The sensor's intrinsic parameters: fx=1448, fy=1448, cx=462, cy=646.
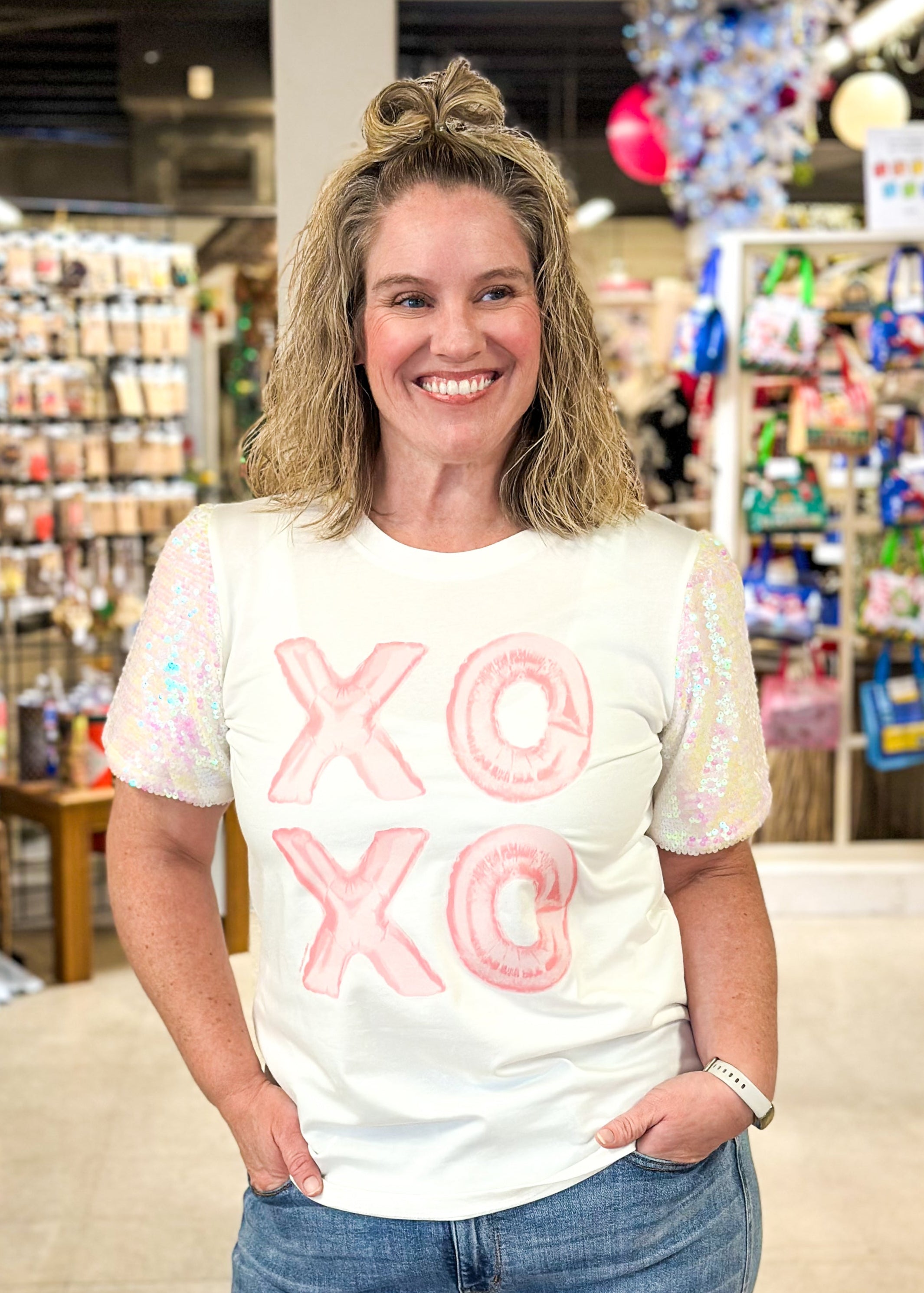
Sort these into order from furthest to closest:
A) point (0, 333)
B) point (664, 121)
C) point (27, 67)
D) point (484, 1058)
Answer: point (27, 67)
point (664, 121)
point (0, 333)
point (484, 1058)

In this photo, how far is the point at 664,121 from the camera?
5789 millimetres

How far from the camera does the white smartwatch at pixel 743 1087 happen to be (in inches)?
52.4

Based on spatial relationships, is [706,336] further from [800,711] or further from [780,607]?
[800,711]

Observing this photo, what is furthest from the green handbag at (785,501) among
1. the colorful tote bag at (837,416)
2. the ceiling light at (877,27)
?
the ceiling light at (877,27)

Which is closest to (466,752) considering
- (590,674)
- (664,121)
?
(590,674)

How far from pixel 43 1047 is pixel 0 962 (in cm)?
60

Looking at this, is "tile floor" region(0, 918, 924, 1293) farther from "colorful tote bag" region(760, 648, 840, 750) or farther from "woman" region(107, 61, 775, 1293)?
"colorful tote bag" region(760, 648, 840, 750)

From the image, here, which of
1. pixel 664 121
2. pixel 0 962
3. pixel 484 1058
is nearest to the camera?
pixel 484 1058

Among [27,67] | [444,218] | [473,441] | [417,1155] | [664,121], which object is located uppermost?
[27,67]

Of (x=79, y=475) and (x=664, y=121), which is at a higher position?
(x=664, y=121)

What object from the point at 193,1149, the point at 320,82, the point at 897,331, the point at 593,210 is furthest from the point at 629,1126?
the point at 593,210

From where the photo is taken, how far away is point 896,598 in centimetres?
519

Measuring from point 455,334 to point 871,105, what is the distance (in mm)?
6092

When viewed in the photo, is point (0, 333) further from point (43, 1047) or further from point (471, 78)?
point (471, 78)
